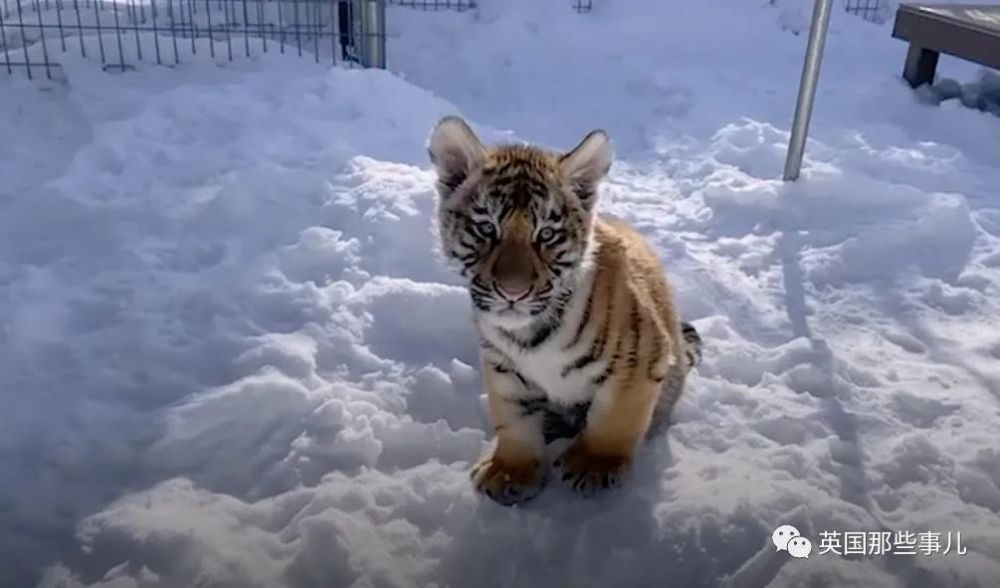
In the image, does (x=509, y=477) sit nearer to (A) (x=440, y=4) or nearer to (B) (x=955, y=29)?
(B) (x=955, y=29)

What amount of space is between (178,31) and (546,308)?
352 cm

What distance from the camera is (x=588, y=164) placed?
1759 mm

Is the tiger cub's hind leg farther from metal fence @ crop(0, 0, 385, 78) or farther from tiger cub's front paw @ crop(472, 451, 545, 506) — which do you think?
metal fence @ crop(0, 0, 385, 78)

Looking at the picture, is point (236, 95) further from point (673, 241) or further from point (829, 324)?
point (829, 324)

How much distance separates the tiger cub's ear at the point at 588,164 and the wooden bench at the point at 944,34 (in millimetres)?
3356

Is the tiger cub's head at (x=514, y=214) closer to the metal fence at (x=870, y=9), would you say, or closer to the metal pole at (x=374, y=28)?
the metal pole at (x=374, y=28)

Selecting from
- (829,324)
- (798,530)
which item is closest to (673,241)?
(829,324)


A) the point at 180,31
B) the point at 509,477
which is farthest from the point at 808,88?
the point at 180,31

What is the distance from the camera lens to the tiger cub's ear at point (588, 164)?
173 centimetres

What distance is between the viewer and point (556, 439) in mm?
1973

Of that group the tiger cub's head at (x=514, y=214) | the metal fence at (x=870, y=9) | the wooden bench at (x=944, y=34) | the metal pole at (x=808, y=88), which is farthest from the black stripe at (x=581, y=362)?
the metal fence at (x=870, y=9)

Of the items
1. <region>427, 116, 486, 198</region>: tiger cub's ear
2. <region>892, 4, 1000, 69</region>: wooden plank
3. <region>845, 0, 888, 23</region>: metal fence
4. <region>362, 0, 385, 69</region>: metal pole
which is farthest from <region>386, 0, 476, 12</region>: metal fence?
<region>427, 116, 486, 198</region>: tiger cub's ear

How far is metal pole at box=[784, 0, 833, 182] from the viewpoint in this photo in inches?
127

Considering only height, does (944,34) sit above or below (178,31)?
above
